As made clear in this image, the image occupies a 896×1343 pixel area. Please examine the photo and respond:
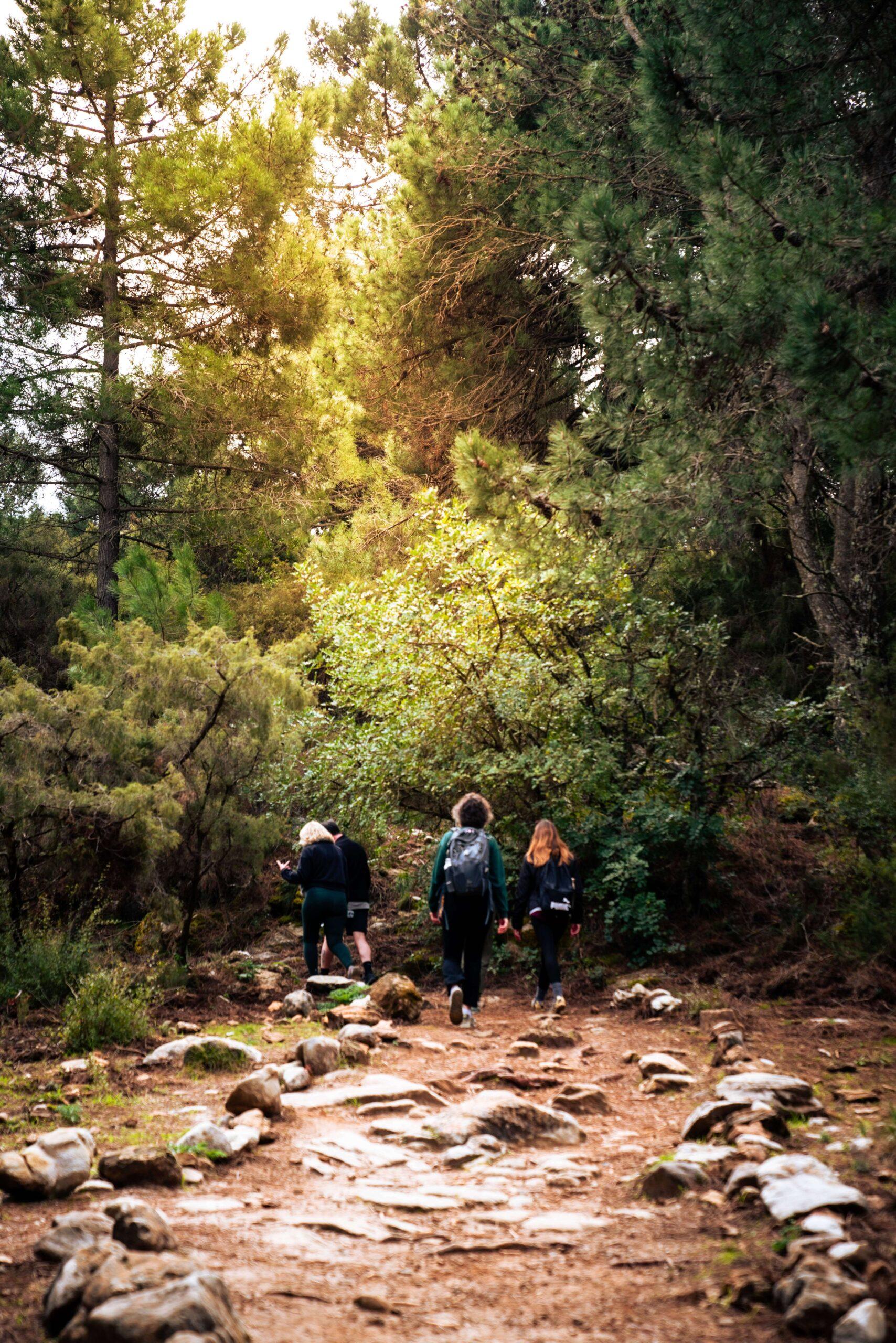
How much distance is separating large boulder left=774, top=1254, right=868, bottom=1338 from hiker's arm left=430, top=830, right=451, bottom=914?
5.59 m

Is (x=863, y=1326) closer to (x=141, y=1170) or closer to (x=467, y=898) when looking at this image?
(x=141, y=1170)

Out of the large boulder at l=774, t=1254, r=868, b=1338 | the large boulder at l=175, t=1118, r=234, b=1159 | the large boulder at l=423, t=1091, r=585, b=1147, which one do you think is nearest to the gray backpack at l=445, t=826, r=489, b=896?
the large boulder at l=423, t=1091, r=585, b=1147

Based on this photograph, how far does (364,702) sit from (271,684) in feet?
5.40

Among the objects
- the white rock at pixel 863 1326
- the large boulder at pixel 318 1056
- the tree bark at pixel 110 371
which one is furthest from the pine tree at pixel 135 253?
the white rock at pixel 863 1326

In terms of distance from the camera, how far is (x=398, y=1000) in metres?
8.52

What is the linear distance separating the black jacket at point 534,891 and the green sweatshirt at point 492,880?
0.34 metres

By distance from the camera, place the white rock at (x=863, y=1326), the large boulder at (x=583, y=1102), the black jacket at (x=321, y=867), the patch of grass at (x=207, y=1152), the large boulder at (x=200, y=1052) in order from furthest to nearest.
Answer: the black jacket at (x=321, y=867), the large boulder at (x=200, y=1052), the large boulder at (x=583, y=1102), the patch of grass at (x=207, y=1152), the white rock at (x=863, y=1326)

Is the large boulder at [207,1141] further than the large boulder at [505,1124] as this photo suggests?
No

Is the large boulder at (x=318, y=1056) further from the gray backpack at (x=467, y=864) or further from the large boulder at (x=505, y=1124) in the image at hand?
the gray backpack at (x=467, y=864)

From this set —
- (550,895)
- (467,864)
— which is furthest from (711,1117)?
(550,895)

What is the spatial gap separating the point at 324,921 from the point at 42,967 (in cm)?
251

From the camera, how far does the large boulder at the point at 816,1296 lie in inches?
114

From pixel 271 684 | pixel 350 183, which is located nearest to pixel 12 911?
pixel 271 684

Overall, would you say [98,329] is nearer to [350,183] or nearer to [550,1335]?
[350,183]
